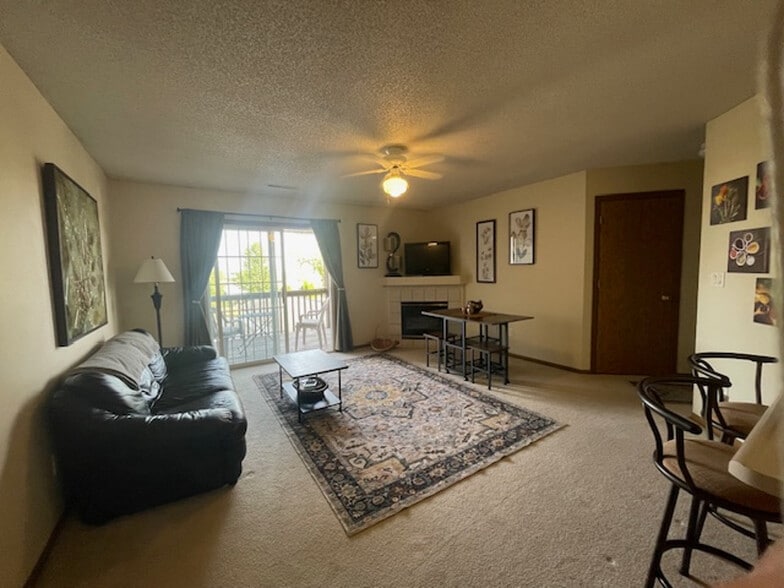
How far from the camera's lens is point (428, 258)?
555 cm

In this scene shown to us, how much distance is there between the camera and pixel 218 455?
79.4 inches

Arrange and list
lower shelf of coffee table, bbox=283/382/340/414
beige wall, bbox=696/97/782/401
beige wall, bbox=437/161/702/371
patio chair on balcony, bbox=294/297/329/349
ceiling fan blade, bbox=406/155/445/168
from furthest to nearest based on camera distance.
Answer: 1. patio chair on balcony, bbox=294/297/329/349
2. beige wall, bbox=437/161/702/371
3. ceiling fan blade, bbox=406/155/445/168
4. lower shelf of coffee table, bbox=283/382/340/414
5. beige wall, bbox=696/97/782/401

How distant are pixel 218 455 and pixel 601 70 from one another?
9.91ft

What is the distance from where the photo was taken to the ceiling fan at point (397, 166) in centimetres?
282

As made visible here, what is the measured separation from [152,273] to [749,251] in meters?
4.81

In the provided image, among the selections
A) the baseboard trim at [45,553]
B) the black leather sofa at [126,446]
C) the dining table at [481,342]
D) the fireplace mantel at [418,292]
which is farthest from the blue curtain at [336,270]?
the baseboard trim at [45,553]

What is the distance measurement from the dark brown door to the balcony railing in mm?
3918

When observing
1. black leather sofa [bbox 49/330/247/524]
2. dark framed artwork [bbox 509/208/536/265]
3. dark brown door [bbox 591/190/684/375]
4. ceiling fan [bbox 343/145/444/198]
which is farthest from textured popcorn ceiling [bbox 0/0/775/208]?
black leather sofa [bbox 49/330/247/524]

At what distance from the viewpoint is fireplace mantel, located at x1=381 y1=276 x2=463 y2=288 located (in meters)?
5.33

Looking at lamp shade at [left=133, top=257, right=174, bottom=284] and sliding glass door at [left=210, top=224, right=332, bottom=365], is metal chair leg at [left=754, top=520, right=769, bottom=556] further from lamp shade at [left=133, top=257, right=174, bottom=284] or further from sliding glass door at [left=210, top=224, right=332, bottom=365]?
sliding glass door at [left=210, top=224, right=332, bottom=365]

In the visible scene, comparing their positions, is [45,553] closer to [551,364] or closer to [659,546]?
[659,546]

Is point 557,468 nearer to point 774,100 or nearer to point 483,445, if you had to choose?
point 483,445

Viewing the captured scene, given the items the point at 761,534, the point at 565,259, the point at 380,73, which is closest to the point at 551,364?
the point at 565,259

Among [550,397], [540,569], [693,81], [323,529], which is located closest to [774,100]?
[540,569]
